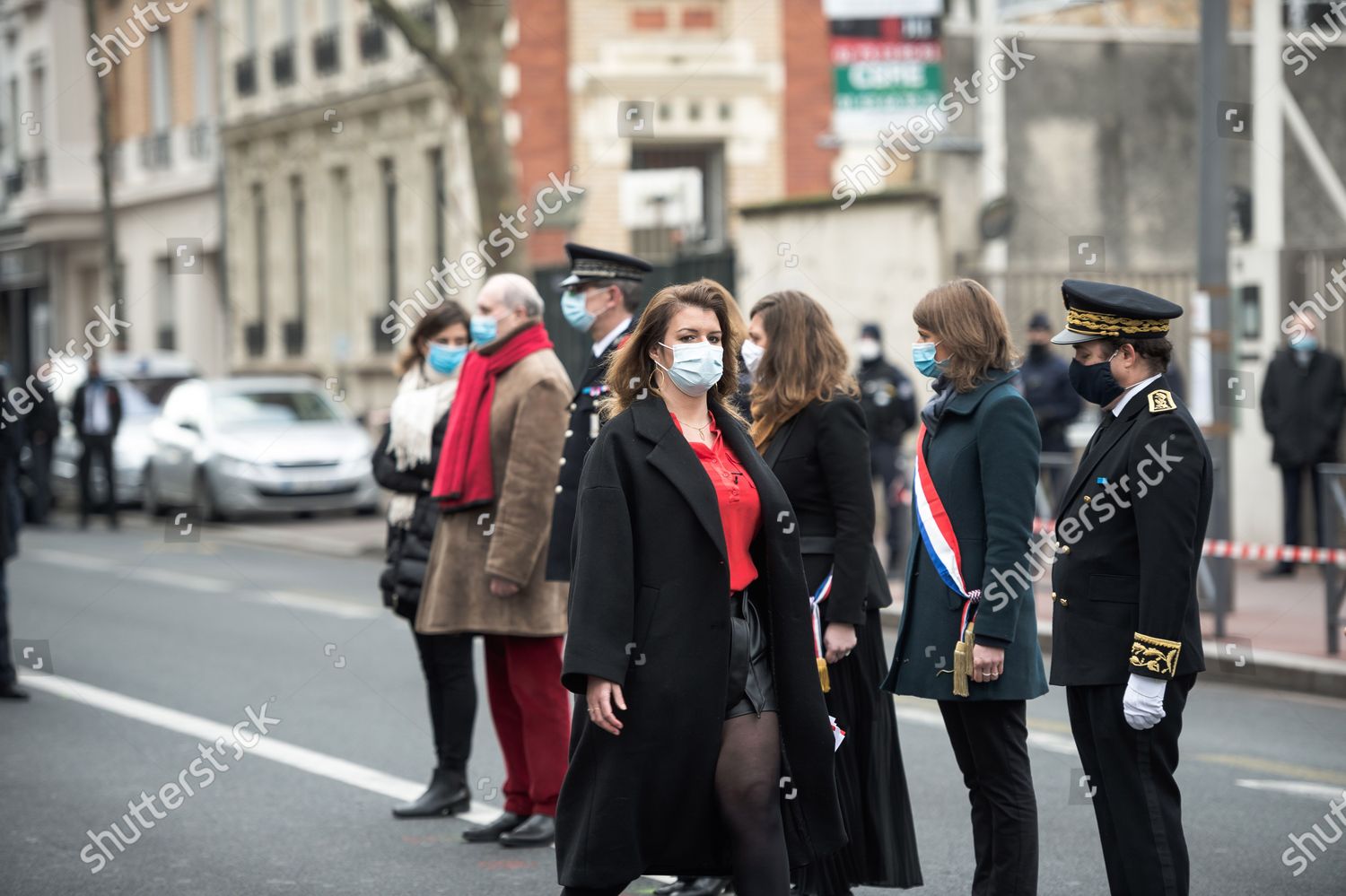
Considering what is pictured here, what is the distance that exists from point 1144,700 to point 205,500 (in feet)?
56.6

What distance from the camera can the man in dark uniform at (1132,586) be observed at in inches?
187

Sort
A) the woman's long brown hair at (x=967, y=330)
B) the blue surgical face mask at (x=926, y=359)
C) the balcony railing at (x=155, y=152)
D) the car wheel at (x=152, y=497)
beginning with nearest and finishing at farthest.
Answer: the woman's long brown hair at (x=967, y=330) < the blue surgical face mask at (x=926, y=359) < the car wheel at (x=152, y=497) < the balcony railing at (x=155, y=152)

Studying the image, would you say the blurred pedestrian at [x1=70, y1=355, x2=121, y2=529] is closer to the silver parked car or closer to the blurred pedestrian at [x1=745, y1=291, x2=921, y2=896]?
the silver parked car

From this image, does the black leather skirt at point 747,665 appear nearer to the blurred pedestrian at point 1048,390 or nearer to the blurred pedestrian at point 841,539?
the blurred pedestrian at point 841,539

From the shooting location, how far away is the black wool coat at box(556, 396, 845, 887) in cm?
449

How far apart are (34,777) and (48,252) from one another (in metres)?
32.9

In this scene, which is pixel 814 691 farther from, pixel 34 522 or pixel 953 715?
pixel 34 522

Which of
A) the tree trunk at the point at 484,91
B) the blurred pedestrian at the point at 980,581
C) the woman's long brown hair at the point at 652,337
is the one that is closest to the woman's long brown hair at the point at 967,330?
the blurred pedestrian at the point at 980,581

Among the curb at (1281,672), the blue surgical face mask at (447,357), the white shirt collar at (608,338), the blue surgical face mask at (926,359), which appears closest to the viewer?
the blue surgical face mask at (926,359)

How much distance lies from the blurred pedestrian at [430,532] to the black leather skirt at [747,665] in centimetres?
249

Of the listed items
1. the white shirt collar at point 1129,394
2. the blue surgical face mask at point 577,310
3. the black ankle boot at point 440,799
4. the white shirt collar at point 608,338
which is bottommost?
the black ankle boot at point 440,799

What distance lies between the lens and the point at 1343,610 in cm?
1117

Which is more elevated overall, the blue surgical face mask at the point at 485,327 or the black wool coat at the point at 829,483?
the blue surgical face mask at the point at 485,327

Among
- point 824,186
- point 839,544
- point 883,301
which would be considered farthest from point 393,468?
point 824,186
